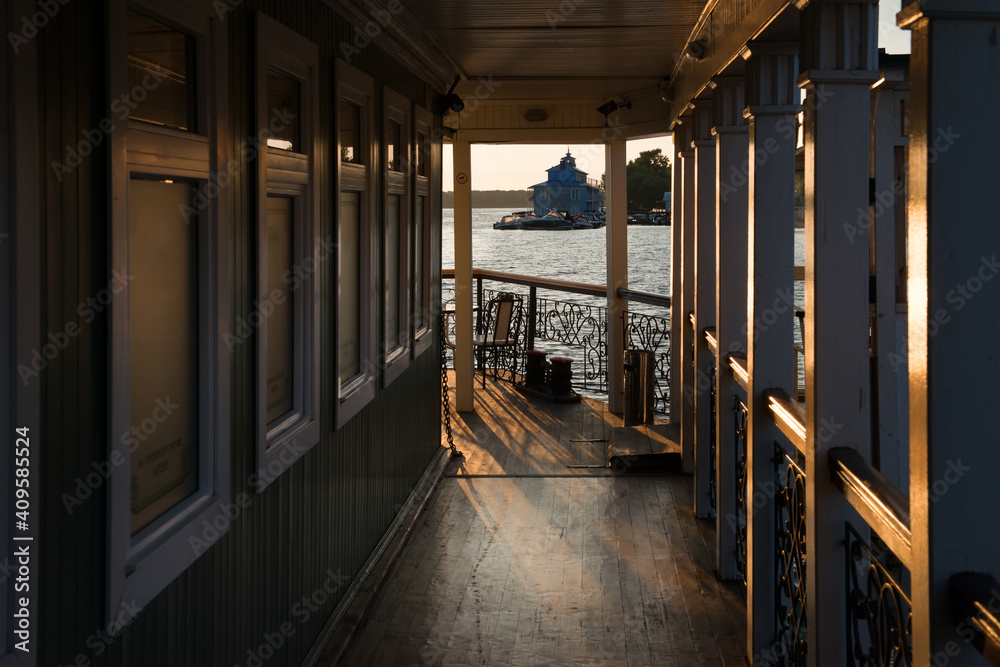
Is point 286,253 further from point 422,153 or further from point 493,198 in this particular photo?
point 493,198

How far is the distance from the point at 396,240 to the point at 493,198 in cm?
600

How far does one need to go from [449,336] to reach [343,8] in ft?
26.4

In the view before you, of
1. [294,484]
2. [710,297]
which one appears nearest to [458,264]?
[710,297]

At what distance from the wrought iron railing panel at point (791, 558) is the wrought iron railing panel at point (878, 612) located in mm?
308

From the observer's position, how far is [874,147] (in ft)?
13.9

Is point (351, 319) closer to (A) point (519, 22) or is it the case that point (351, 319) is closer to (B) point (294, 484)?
(B) point (294, 484)

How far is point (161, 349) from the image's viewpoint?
7.91ft

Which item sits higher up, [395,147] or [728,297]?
[395,147]

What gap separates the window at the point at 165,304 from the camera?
81.4 inches

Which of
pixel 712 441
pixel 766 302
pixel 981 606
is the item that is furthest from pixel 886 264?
pixel 981 606

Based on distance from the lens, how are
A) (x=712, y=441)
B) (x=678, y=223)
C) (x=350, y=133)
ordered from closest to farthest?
(x=350, y=133) < (x=712, y=441) < (x=678, y=223)

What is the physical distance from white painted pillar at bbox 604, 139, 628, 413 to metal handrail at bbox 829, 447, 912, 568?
623 centimetres

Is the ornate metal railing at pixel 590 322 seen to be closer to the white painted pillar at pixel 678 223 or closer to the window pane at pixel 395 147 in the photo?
the white painted pillar at pixel 678 223

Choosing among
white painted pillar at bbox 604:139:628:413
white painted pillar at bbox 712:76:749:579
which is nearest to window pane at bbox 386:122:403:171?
white painted pillar at bbox 712:76:749:579
